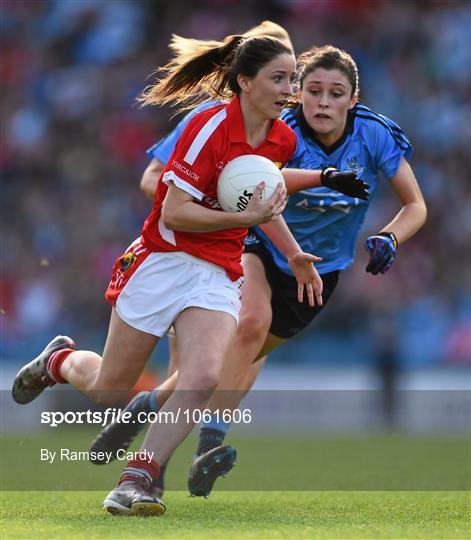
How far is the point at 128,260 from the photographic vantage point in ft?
18.0

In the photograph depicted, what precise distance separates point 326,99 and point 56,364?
1.98 meters

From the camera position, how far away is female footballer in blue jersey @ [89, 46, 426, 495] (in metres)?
6.12

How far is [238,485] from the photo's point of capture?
7.09m

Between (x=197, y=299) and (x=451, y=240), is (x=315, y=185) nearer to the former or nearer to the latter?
(x=197, y=299)

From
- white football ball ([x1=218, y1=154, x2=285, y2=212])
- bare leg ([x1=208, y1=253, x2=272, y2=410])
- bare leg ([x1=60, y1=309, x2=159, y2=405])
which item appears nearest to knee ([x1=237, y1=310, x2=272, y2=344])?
bare leg ([x1=208, y1=253, x2=272, y2=410])

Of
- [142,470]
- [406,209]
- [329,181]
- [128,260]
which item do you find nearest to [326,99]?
[406,209]

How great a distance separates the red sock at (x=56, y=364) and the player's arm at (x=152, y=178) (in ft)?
4.02

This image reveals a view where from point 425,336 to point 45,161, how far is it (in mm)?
6114

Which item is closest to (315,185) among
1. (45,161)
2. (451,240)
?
(451,240)

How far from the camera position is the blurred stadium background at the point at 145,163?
14359 millimetres

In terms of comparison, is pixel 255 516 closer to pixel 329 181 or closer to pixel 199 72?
pixel 329 181

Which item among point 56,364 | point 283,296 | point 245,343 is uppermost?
point 283,296

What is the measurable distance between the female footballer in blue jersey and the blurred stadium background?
23.7 ft

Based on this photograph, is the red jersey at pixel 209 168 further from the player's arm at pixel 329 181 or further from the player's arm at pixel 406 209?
the player's arm at pixel 406 209
